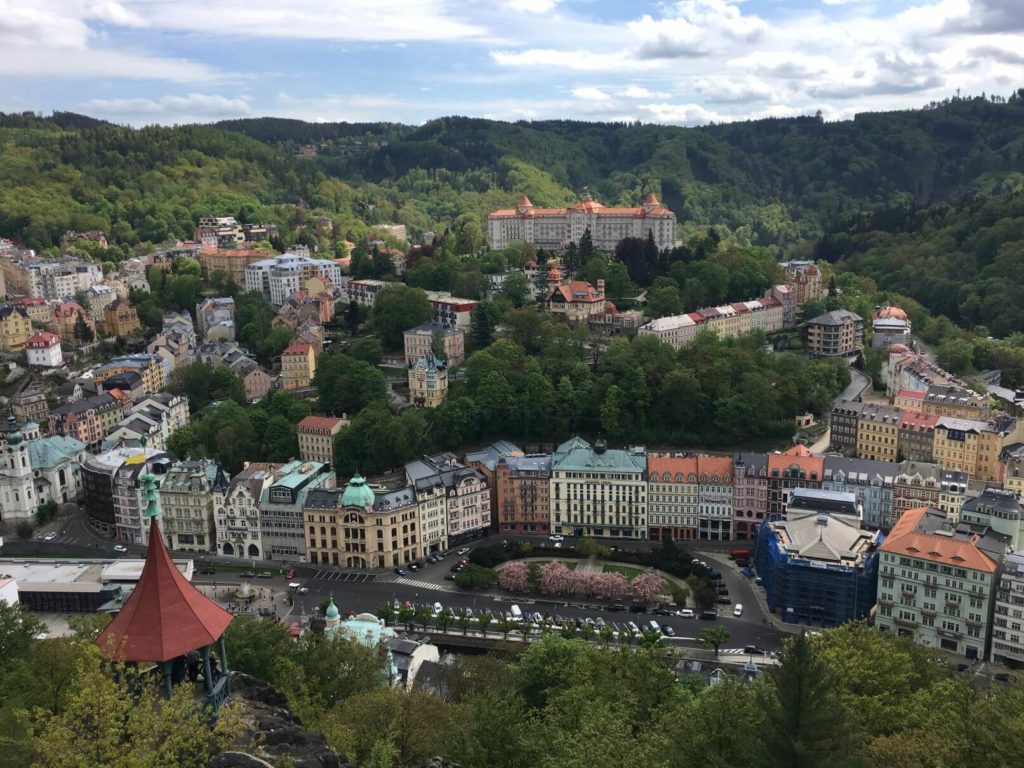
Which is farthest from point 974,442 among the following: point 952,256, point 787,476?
point 952,256

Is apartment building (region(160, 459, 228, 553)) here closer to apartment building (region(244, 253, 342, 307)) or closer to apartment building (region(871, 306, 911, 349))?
apartment building (region(244, 253, 342, 307))

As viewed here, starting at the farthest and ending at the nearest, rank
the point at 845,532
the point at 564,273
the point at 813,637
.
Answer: the point at 564,273 → the point at 845,532 → the point at 813,637

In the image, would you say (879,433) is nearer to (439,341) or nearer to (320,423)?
(439,341)

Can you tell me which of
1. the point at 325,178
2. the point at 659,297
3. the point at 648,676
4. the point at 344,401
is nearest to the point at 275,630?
the point at 648,676

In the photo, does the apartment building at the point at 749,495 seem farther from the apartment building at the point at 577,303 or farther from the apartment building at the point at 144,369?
the apartment building at the point at 144,369

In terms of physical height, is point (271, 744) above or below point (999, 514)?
above

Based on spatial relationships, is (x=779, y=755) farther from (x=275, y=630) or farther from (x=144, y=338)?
(x=144, y=338)
